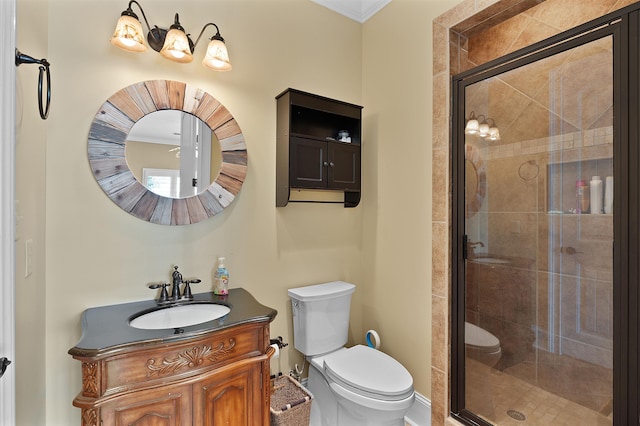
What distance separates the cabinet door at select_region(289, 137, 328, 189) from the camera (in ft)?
6.55

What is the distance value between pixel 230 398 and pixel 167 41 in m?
1.65

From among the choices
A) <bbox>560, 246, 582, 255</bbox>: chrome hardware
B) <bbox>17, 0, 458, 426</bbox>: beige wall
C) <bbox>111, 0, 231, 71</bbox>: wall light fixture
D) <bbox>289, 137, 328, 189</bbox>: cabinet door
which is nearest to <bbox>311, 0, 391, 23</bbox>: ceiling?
<bbox>17, 0, 458, 426</bbox>: beige wall

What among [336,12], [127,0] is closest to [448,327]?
[336,12]

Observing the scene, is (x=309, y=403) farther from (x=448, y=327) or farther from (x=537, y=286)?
(x=537, y=286)

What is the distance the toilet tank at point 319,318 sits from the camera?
2031 mm

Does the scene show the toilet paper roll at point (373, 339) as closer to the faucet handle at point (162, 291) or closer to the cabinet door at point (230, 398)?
the cabinet door at point (230, 398)

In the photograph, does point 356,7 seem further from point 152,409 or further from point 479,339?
point 152,409

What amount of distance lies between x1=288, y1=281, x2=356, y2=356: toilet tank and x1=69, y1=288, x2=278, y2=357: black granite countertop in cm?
40

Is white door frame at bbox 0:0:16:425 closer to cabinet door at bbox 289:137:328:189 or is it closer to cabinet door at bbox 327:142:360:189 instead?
cabinet door at bbox 289:137:328:189

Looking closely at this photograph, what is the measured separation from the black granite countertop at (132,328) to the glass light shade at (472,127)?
1363 millimetres

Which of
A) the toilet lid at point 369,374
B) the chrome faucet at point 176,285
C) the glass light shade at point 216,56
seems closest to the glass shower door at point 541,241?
the toilet lid at point 369,374

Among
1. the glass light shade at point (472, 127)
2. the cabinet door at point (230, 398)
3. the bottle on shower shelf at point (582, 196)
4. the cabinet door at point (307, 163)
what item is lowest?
the cabinet door at point (230, 398)

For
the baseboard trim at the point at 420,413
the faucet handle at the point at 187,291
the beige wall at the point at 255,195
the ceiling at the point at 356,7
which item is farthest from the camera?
the ceiling at the point at 356,7

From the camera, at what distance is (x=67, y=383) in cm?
156
